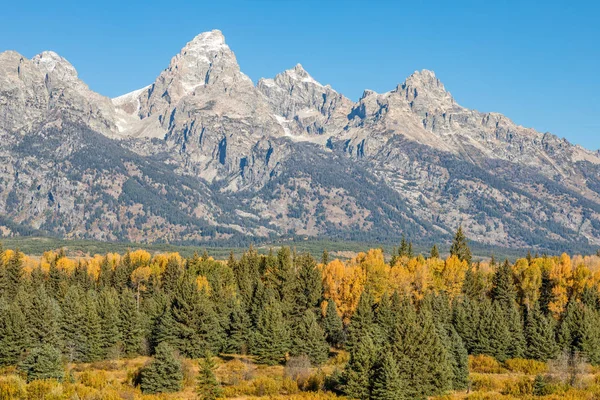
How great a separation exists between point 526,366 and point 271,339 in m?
37.7

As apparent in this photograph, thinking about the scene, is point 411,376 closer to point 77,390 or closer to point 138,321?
point 77,390

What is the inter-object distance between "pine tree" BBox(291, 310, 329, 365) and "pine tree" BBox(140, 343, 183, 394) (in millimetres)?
25515

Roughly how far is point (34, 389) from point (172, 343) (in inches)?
1511

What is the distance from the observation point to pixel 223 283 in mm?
125375

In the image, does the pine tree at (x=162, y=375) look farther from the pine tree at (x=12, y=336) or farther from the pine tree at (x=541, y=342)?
the pine tree at (x=541, y=342)

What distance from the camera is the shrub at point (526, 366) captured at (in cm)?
9166

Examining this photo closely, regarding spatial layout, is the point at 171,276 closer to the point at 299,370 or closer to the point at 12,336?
the point at 12,336

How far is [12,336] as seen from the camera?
90.3 metres

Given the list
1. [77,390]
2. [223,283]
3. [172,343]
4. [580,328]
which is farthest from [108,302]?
[580,328]

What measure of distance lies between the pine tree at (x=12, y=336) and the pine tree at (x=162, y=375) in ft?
91.6

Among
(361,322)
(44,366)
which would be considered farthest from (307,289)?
(44,366)

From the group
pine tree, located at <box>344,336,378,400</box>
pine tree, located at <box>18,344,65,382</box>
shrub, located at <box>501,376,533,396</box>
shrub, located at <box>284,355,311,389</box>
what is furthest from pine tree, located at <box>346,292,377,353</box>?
pine tree, located at <box>18,344,65,382</box>

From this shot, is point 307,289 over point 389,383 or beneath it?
over

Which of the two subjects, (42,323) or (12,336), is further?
(42,323)
